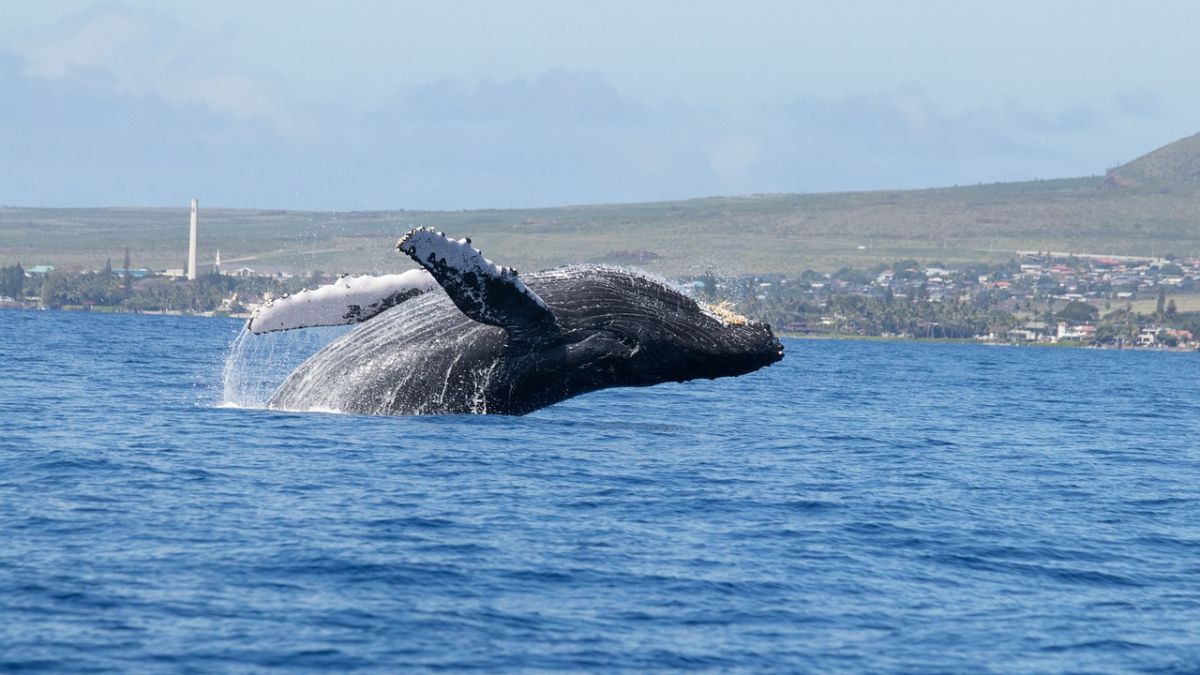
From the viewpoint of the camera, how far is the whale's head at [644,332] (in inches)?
617

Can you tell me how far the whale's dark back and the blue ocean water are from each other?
46 centimetres

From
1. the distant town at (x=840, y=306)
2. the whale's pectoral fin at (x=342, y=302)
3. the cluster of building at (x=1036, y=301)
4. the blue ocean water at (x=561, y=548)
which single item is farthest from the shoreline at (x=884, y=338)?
the blue ocean water at (x=561, y=548)

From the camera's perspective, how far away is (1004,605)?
32.9ft

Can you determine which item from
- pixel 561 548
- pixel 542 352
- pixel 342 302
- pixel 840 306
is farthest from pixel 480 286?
pixel 840 306

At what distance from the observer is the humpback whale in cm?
1554

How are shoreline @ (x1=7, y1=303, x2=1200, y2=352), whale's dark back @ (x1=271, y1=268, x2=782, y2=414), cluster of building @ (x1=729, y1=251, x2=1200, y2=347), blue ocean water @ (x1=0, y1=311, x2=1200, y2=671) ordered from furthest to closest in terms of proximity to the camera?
cluster of building @ (x1=729, y1=251, x2=1200, y2=347)
shoreline @ (x1=7, y1=303, x2=1200, y2=352)
whale's dark back @ (x1=271, y1=268, x2=782, y2=414)
blue ocean water @ (x1=0, y1=311, x2=1200, y2=671)

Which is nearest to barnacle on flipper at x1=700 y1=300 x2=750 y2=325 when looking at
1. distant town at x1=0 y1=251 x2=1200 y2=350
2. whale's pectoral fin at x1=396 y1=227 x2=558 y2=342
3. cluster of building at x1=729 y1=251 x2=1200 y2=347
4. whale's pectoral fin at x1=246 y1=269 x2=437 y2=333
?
whale's pectoral fin at x1=396 y1=227 x2=558 y2=342

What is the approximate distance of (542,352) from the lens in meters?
15.5

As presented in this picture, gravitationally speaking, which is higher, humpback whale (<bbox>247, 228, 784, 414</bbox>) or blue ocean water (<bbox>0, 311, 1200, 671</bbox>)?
humpback whale (<bbox>247, 228, 784, 414</bbox>)

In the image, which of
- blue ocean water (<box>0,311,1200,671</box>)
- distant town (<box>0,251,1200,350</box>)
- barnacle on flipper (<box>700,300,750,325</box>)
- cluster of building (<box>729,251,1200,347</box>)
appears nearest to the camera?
blue ocean water (<box>0,311,1200,671</box>)

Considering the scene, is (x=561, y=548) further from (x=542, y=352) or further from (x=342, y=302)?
(x=342, y=302)

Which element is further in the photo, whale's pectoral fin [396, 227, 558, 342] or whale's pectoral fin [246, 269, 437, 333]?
whale's pectoral fin [246, 269, 437, 333]

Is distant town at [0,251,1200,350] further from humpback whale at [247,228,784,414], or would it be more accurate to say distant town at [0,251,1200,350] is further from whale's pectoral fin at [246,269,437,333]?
whale's pectoral fin at [246,269,437,333]

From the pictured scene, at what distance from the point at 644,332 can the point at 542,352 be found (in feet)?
3.58
